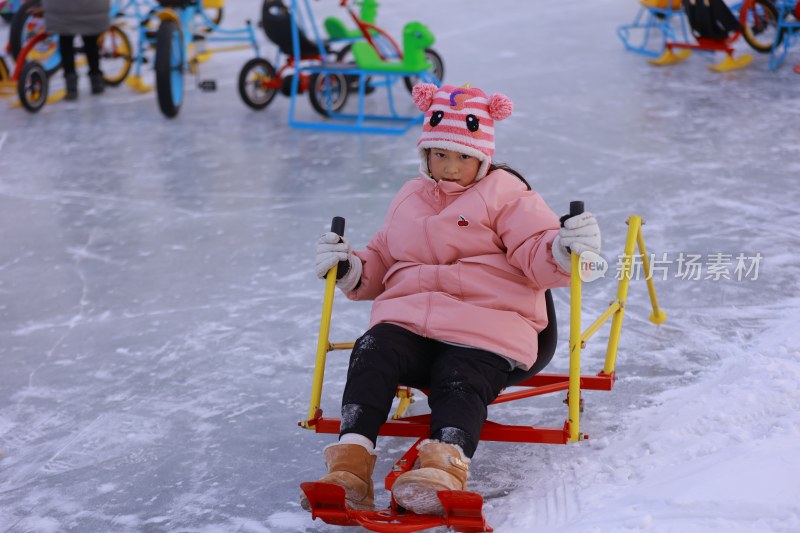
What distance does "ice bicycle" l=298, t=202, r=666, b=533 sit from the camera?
73.4 inches

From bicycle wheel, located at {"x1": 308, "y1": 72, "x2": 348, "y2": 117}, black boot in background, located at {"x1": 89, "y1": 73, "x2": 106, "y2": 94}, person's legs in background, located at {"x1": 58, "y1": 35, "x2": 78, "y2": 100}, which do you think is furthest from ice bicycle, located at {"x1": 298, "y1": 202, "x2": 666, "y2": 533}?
black boot in background, located at {"x1": 89, "y1": 73, "x2": 106, "y2": 94}

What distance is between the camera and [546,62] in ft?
24.4

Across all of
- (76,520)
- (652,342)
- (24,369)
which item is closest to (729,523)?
(652,342)

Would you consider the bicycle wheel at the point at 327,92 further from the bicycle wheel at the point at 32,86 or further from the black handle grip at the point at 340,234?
the black handle grip at the point at 340,234

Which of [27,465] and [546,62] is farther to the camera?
[546,62]

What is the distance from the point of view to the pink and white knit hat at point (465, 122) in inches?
90.8

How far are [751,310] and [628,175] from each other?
64.7 inches

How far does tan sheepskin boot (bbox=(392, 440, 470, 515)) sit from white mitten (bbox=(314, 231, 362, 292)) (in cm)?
53

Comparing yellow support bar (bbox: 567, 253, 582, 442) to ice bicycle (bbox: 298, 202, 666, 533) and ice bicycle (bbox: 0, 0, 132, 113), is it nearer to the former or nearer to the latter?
ice bicycle (bbox: 298, 202, 666, 533)

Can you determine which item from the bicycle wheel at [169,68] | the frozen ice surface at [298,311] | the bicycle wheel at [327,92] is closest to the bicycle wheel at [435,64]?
the frozen ice surface at [298,311]

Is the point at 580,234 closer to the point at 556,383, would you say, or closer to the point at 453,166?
the point at 453,166

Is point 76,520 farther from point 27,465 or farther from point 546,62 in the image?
point 546,62

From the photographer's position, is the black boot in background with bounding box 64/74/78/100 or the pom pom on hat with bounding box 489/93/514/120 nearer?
the pom pom on hat with bounding box 489/93/514/120

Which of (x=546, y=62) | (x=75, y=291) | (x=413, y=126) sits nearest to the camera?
(x=75, y=291)
